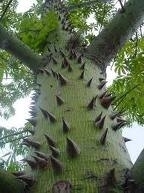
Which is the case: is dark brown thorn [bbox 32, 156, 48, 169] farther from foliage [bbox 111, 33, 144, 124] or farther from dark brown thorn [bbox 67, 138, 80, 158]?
foliage [bbox 111, 33, 144, 124]

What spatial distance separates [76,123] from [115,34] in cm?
145

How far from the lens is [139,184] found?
1.63m

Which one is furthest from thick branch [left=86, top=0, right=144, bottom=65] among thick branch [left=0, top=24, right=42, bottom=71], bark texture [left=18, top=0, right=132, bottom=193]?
thick branch [left=0, top=24, right=42, bottom=71]

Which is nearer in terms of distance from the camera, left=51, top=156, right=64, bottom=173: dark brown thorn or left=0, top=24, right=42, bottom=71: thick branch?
left=51, top=156, right=64, bottom=173: dark brown thorn

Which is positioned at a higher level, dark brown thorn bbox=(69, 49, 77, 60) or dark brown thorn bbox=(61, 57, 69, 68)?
dark brown thorn bbox=(69, 49, 77, 60)

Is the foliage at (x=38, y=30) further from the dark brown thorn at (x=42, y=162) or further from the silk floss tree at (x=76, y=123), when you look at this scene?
the dark brown thorn at (x=42, y=162)

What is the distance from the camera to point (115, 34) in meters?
3.40

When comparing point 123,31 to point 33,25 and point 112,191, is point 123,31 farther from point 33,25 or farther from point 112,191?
point 112,191

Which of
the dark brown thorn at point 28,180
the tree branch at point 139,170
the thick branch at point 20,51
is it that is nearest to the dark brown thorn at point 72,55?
the thick branch at point 20,51

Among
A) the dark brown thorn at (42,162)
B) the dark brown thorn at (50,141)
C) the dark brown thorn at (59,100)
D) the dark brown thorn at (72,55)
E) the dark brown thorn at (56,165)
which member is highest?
the dark brown thorn at (72,55)

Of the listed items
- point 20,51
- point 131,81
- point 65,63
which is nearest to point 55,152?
point 65,63

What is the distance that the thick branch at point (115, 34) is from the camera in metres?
3.35

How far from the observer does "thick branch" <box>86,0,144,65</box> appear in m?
3.35

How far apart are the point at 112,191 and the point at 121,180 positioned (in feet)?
0.28
